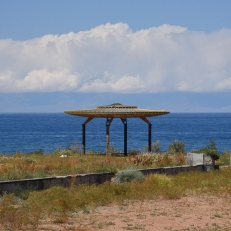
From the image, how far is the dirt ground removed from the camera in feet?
41.9

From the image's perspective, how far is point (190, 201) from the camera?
1677 cm

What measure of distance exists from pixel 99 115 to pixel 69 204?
16.8 meters

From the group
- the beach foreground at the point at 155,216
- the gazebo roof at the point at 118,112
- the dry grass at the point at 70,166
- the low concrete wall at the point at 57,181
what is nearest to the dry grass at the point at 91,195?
the beach foreground at the point at 155,216

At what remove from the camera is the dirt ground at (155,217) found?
12773 millimetres

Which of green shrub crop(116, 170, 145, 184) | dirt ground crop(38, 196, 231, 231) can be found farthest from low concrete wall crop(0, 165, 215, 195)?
dirt ground crop(38, 196, 231, 231)

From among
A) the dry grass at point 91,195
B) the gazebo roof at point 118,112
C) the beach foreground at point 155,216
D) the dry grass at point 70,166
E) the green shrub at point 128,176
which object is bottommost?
the beach foreground at point 155,216

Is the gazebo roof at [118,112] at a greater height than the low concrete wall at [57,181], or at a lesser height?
greater

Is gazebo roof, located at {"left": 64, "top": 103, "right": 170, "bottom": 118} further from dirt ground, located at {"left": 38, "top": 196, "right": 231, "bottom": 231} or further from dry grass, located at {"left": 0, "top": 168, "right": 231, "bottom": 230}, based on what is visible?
dirt ground, located at {"left": 38, "top": 196, "right": 231, "bottom": 231}

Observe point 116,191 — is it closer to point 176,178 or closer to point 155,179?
point 155,179

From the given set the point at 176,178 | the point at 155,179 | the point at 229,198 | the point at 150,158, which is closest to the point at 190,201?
the point at 229,198

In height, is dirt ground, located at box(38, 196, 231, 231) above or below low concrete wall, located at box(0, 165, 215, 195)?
below

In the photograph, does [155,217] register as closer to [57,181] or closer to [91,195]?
[91,195]

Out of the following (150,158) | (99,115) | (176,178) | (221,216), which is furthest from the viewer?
(99,115)

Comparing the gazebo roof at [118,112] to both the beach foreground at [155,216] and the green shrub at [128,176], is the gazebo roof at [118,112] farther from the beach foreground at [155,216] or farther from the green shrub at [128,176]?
the beach foreground at [155,216]
